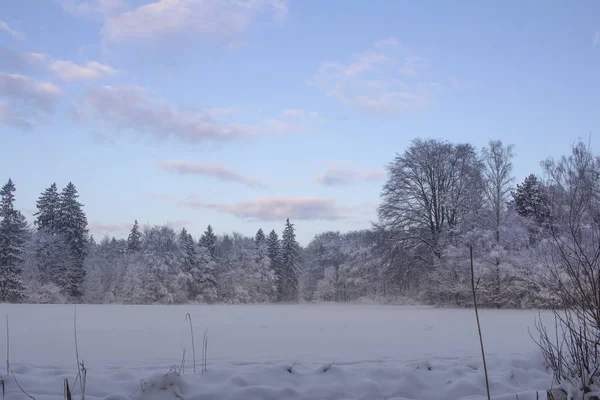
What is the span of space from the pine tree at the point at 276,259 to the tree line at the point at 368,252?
0.12m

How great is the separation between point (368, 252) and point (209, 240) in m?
25.6

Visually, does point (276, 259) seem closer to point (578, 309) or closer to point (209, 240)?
point (209, 240)

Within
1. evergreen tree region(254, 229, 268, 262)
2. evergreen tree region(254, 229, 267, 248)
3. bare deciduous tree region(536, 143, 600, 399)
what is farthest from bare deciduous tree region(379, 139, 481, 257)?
evergreen tree region(254, 229, 267, 248)

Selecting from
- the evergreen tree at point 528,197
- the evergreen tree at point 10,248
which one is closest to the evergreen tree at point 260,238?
the evergreen tree at point 10,248

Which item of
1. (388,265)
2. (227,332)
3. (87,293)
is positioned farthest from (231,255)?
(227,332)

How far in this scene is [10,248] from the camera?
3359cm

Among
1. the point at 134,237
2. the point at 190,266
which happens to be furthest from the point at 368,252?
the point at 134,237

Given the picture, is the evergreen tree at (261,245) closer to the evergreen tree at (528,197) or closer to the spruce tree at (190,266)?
the spruce tree at (190,266)

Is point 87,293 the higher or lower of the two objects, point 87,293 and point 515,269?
the lower

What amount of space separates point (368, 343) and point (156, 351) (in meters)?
3.34

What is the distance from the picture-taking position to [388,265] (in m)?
24.2

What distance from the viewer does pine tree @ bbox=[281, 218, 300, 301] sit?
5019 centimetres

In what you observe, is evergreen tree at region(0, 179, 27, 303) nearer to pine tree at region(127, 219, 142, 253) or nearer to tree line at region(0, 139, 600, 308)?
tree line at region(0, 139, 600, 308)

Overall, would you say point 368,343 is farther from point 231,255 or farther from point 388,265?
point 231,255
